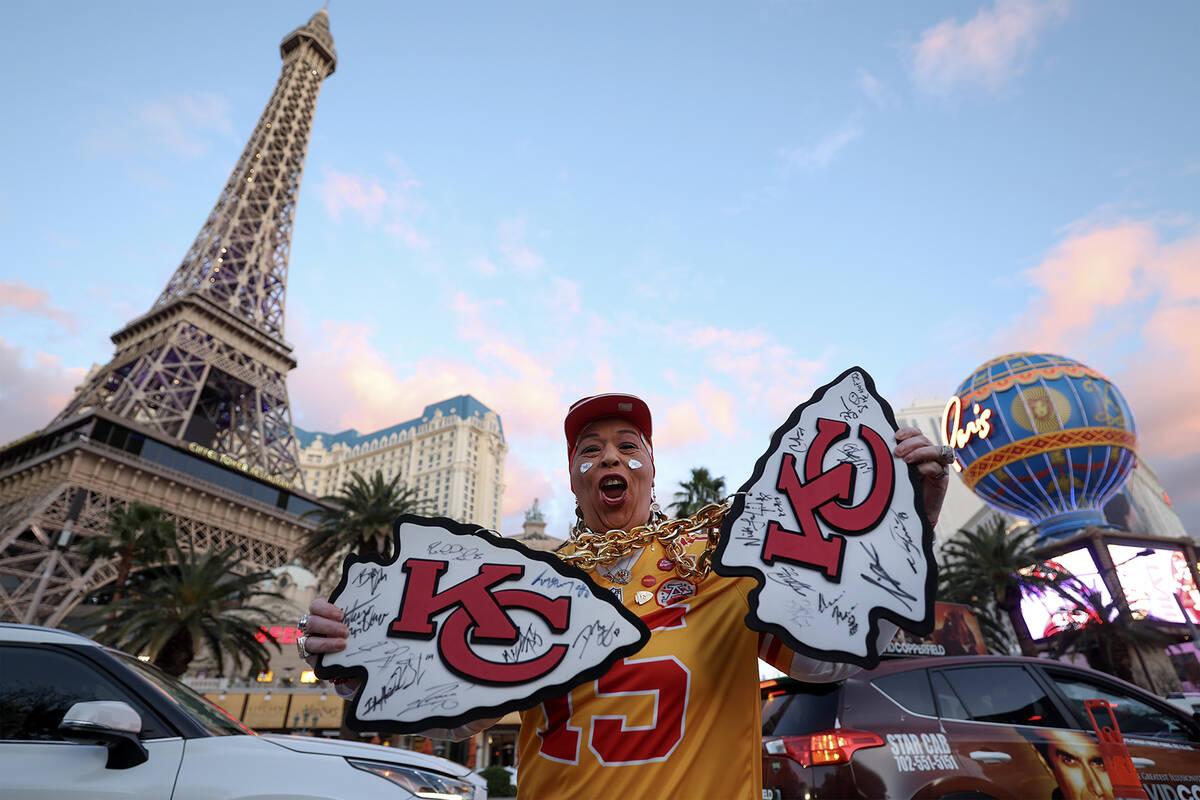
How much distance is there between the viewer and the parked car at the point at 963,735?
348 centimetres

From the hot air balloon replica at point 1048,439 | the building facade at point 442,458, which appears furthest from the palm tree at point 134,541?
the building facade at point 442,458

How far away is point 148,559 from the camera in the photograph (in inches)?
873

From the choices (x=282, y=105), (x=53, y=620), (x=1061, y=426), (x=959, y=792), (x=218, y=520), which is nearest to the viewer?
(x=959, y=792)

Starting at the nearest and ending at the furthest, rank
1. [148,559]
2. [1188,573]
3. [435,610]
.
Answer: [435,610] < [148,559] < [1188,573]

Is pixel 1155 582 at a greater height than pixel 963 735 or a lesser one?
greater

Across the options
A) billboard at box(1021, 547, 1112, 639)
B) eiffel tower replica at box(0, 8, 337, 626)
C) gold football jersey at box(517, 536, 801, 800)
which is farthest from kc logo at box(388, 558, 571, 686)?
billboard at box(1021, 547, 1112, 639)

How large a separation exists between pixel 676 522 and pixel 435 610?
803mm

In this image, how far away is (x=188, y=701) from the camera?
10.7 feet

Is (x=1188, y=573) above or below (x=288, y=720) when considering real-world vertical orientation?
above

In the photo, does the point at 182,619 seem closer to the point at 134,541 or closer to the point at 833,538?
the point at 134,541

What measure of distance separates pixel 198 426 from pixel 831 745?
158 ft

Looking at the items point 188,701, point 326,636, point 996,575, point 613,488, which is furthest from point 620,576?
point 996,575

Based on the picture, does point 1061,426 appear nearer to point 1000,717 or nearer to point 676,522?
point 1000,717

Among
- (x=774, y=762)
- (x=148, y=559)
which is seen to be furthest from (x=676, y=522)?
(x=148, y=559)
